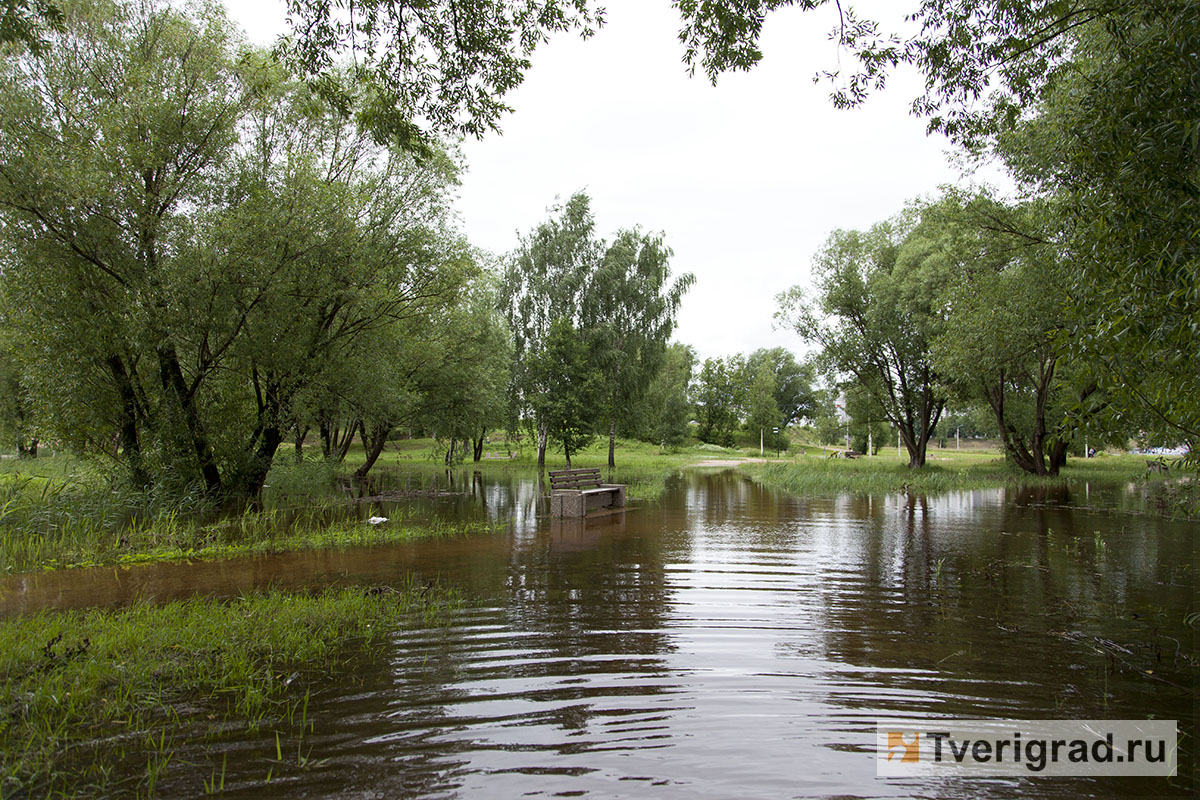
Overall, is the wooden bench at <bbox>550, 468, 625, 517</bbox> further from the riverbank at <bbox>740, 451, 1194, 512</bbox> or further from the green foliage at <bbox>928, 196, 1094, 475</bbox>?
the green foliage at <bbox>928, 196, 1094, 475</bbox>

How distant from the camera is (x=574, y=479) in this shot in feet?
49.2

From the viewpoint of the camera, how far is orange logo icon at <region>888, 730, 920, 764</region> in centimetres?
359

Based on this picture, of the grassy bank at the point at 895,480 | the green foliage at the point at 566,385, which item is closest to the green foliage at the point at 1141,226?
the grassy bank at the point at 895,480

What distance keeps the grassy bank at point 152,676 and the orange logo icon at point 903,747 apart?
3.57 metres

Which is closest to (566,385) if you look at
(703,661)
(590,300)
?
(590,300)

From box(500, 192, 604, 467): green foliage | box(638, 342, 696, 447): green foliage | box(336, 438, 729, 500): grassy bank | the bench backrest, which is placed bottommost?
box(336, 438, 729, 500): grassy bank

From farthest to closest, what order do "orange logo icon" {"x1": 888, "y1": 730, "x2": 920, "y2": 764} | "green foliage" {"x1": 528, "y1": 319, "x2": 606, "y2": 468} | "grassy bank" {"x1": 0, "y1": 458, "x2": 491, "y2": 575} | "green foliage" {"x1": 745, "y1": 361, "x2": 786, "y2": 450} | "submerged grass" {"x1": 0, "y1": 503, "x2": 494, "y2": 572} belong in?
"green foliage" {"x1": 745, "y1": 361, "x2": 786, "y2": 450}, "green foliage" {"x1": 528, "y1": 319, "x2": 606, "y2": 468}, "grassy bank" {"x1": 0, "y1": 458, "x2": 491, "y2": 575}, "submerged grass" {"x1": 0, "y1": 503, "x2": 494, "y2": 572}, "orange logo icon" {"x1": 888, "y1": 730, "x2": 920, "y2": 764}

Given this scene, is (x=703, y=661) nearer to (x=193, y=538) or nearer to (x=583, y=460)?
(x=193, y=538)

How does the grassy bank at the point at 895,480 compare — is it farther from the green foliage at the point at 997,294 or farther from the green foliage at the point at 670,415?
the green foliage at the point at 670,415

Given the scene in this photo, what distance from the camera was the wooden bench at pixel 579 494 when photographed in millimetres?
14141

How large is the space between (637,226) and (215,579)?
29985 millimetres

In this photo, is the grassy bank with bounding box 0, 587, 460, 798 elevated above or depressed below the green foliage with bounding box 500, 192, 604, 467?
below

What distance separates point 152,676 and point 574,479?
10.8 meters

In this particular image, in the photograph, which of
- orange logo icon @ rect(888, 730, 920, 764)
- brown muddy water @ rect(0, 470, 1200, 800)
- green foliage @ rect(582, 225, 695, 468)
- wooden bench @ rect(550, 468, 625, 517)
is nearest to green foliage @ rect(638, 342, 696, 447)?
green foliage @ rect(582, 225, 695, 468)
